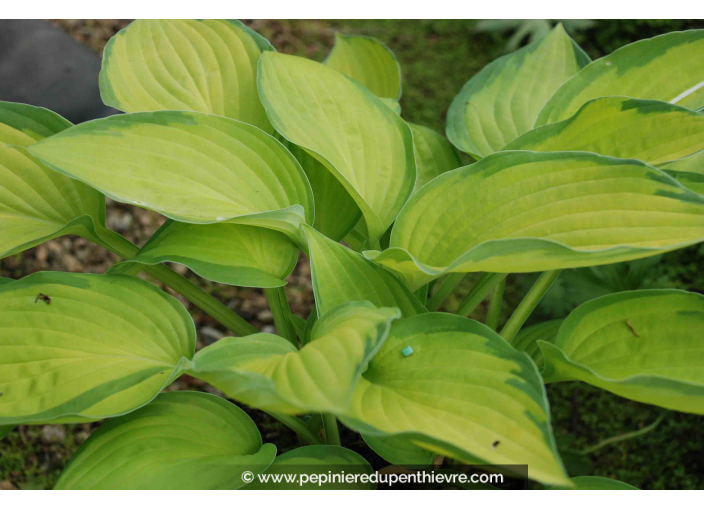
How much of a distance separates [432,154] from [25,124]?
803 millimetres

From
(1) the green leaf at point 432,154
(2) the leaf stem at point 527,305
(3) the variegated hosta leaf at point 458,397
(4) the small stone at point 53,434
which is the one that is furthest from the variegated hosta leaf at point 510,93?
(4) the small stone at point 53,434

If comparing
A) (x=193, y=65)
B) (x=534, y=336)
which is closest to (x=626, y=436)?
(x=534, y=336)

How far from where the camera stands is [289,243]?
1022 mm

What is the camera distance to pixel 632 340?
0.86 metres

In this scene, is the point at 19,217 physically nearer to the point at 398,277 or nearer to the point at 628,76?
the point at 398,277

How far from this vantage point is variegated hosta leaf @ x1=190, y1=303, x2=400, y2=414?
626 mm

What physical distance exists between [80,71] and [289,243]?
1.25m

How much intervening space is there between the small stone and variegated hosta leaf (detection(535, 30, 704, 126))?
1.38 m

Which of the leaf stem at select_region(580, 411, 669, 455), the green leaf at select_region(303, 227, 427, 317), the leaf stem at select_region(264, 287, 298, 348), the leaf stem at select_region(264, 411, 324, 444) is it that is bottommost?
the leaf stem at select_region(580, 411, 669, 455)

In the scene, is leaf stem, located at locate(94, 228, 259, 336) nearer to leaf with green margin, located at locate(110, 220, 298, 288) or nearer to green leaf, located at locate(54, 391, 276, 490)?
leaf with green margin, located at locate(110, 220, 298, 288)

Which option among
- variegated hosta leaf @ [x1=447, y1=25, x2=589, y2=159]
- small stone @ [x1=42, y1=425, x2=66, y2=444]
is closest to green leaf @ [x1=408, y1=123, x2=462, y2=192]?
variegated hosta leaf @ [x1=447, y1=25, x2=589, y2=159]

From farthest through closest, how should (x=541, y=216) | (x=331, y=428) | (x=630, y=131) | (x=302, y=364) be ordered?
1. (x=331, y=428)
2. (x=630, y=131)
3. (x=541, y=216)
4. (x=302, y=364)

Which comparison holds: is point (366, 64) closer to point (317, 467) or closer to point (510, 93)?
point (510, 93)

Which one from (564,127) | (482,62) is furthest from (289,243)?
(482,62)
